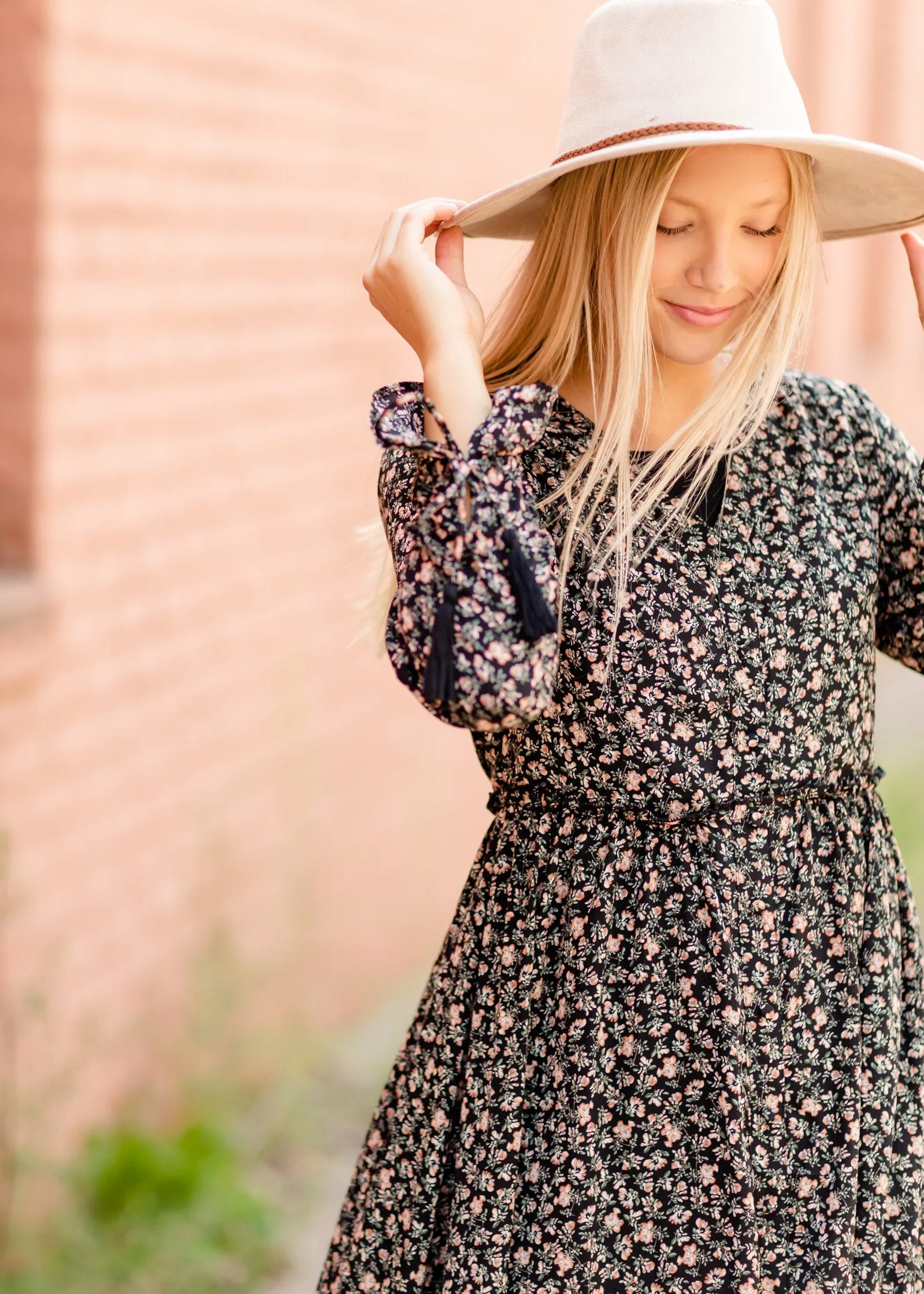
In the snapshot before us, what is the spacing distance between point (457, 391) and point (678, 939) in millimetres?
641

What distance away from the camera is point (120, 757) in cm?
334

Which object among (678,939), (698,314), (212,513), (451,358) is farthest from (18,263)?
(678,939)

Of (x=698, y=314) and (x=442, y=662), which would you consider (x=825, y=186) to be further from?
(x=442, y=662)

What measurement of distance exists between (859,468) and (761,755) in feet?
1.27

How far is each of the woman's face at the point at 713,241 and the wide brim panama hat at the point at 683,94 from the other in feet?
0.14

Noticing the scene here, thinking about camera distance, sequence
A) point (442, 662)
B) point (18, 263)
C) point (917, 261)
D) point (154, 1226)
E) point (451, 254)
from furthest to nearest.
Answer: point (154, 1226) → point (18, 263) → point (917, 261) → point (451, 254) → point (442, 662)

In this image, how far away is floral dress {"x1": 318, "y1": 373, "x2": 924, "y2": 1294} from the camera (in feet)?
5.76

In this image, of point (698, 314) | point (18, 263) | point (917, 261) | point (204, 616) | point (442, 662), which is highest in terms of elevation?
point (18, 263)

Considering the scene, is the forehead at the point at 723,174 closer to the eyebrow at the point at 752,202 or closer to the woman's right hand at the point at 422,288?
the eyebrow at the point at 752,202

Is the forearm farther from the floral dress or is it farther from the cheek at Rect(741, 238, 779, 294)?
the cheek at Rect(741, 238, 779, 294)

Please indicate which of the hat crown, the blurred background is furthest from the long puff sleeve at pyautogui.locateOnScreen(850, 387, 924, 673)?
the blurred background

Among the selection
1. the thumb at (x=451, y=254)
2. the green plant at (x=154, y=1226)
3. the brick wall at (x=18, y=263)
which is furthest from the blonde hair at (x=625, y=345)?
the green plant at (x=154, y=1226)

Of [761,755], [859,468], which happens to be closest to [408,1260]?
[761,755]

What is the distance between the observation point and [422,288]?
1.76 m
